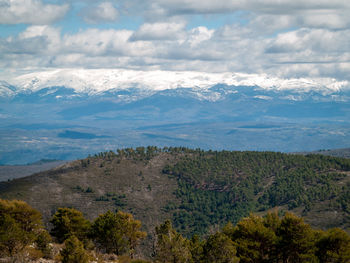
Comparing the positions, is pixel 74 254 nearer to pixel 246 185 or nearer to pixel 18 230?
pixel 18 230

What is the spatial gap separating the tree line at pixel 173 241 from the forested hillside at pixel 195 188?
192ft

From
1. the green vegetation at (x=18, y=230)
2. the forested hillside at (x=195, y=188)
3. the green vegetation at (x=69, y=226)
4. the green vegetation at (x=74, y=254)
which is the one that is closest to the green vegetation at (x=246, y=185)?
the forested hillside at (x=195, y=188)

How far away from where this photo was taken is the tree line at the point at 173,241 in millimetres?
51500

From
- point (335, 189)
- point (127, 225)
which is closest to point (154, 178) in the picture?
point (335, 189)

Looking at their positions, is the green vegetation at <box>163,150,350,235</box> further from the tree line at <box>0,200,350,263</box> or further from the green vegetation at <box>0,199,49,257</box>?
the green vegetation at <box>0,199,49,257</box>

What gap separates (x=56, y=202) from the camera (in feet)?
482

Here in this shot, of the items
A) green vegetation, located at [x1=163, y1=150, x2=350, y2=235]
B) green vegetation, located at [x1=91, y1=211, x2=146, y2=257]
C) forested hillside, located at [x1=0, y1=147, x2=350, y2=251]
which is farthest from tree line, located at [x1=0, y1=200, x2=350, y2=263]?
green vegetation, located at [x1=163, y1=150, x2=350, y2=235]

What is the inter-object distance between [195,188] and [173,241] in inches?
4985

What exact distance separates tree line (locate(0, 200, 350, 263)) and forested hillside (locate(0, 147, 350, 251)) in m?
→ 58.4

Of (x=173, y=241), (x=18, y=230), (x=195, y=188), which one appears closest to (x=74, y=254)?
(x=18, y=230)

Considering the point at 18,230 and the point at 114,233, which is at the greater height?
the point at 18,230

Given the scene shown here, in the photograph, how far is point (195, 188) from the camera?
178m

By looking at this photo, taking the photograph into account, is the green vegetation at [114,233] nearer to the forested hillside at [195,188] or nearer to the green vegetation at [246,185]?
the forested hillside at [195,188]

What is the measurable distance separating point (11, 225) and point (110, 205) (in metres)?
101
